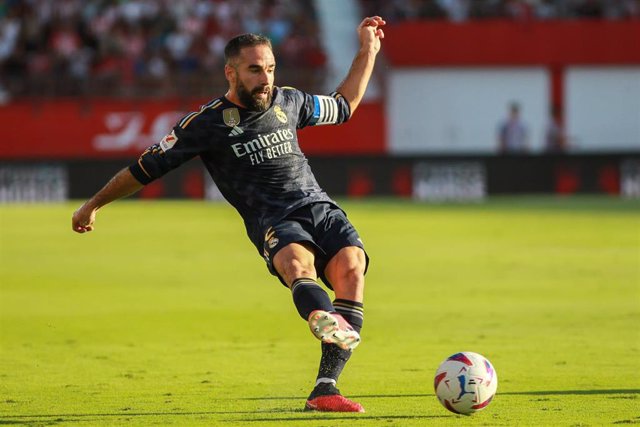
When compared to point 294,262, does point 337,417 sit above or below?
below

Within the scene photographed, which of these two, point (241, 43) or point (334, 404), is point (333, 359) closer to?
point (334, 404)

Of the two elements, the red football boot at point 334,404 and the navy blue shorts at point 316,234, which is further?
the navy blue shorts at point 316,234

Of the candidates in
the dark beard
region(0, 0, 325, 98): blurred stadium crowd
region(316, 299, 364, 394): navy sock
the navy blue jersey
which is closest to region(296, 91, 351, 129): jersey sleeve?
the navy blue jersey

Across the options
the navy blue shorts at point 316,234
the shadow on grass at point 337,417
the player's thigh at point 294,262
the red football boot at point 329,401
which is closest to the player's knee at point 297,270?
the player's thigh at point 294,262

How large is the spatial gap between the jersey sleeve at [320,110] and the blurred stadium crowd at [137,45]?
1045 inches

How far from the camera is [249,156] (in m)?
7.84

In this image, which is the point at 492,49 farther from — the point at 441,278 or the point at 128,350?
the point at 128,350

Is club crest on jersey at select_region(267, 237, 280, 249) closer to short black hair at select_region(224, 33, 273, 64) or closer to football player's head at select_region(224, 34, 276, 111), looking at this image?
football player's head at select_region(224, 34, 276, 111)

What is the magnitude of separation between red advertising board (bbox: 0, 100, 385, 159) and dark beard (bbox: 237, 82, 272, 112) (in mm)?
27552

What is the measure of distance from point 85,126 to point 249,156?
2858cm

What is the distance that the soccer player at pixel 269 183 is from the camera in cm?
759

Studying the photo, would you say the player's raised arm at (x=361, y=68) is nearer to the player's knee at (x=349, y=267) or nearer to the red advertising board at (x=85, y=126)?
the player's knee at (x=349, y=267)

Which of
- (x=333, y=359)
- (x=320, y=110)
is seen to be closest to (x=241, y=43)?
(x=320, y=110)

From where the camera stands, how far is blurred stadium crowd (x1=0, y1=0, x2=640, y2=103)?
114 feet
